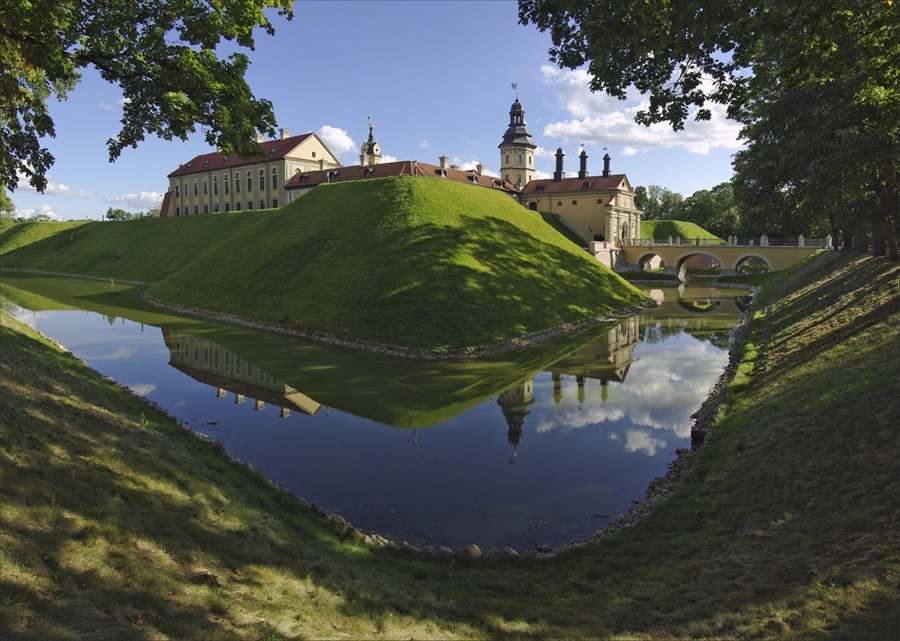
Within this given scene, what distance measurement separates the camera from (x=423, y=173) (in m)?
74.3

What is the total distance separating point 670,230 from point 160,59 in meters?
103

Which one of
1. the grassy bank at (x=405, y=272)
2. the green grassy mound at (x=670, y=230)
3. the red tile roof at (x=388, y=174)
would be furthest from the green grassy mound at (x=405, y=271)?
the green grassy mound at (x=670, y=230)

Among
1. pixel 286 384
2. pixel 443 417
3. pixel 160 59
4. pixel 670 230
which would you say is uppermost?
pixel 670 230

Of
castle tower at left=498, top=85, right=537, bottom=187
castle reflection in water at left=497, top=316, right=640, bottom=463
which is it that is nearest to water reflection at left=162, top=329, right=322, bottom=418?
castle reflection in water at left=497, top=316, right=640, bottom=463

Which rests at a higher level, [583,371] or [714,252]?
[714,252]

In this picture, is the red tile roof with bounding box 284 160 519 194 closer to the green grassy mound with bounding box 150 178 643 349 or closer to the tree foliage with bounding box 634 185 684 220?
the green grassy mound with bounding box 150 178 643 349

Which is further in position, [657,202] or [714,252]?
Result: [657,202]

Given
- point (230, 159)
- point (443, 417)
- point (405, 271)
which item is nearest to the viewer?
point (443, 417)

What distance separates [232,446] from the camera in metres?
16.1

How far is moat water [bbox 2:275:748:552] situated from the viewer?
12.6 m

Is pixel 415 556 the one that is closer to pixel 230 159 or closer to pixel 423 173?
pixel 423 173

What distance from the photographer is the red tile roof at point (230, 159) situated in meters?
86.1

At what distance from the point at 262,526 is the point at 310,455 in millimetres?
5863

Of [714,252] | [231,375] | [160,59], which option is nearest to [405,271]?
[231,375]
